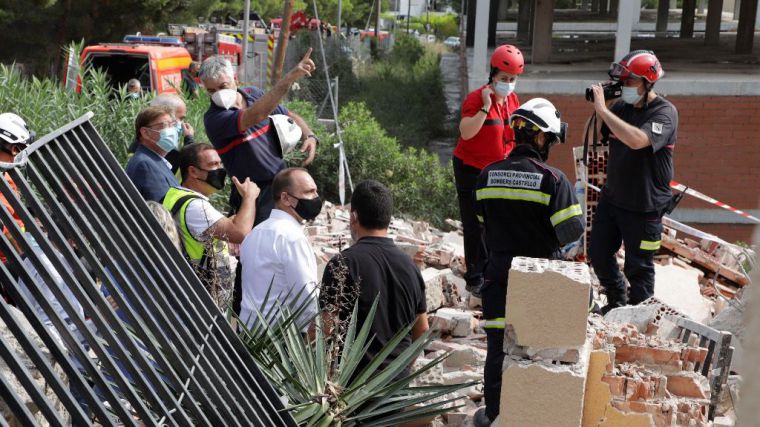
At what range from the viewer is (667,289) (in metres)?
8.66

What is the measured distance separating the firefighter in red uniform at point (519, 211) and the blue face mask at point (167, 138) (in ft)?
5.82

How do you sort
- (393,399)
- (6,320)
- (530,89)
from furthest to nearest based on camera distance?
(530,89) → (393,399) → (6,320)

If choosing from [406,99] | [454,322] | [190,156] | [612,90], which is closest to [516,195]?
[190,156]

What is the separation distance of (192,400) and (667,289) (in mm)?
6768

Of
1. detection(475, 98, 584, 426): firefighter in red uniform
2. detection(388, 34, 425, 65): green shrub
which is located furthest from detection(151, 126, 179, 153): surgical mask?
detection(388, 34, 425, 65): green shrub

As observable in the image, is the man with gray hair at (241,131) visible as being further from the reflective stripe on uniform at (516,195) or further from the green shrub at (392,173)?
the green shrub at (392,173)

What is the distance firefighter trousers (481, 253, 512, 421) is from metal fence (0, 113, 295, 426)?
6.28ft

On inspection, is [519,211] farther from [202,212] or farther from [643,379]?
[202,212]

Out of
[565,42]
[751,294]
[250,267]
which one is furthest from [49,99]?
[565,42]

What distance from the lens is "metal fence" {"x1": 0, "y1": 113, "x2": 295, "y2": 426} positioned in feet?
6.57

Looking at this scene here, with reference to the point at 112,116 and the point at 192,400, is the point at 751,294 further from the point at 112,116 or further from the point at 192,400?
the point at 112,116

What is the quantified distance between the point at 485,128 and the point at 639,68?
113 centimetres

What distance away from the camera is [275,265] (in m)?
4.39

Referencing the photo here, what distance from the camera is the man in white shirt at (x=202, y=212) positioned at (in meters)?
4.84
